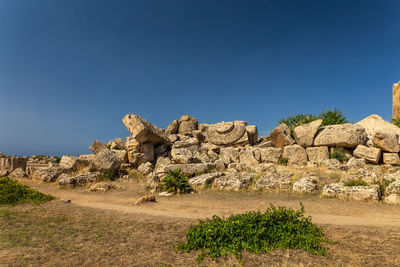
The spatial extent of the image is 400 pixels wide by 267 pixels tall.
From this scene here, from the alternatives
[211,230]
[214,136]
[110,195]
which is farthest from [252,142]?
[211,230]

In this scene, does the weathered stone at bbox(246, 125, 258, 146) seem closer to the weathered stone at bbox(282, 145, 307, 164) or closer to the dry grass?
the weathered stone at bbox(282, 145, 307, 164)

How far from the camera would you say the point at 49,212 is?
739 cm

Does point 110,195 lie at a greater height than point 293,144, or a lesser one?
lesser

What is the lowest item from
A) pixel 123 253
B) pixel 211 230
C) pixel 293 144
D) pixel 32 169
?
pixel 123 253

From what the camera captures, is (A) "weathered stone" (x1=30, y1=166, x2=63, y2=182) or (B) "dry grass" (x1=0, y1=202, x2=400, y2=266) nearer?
(B) "dry grass" (x1=0, y1=202, x2=400, y2=266)

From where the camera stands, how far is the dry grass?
13.1 ft

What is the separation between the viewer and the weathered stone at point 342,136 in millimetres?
17000

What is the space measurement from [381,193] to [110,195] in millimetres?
11285

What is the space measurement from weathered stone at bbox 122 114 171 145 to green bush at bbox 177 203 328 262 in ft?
40.4

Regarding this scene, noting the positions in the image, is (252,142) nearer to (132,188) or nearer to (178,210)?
(132,188)

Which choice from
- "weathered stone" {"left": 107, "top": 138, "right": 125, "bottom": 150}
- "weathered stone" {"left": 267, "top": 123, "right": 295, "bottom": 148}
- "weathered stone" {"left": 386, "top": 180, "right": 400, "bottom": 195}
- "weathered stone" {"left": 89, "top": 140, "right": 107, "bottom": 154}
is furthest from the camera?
"weathered stone" {"left": 107, "top": 138, "right": 125, "bottom": 150}

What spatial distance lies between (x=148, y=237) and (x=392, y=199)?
8.35 m

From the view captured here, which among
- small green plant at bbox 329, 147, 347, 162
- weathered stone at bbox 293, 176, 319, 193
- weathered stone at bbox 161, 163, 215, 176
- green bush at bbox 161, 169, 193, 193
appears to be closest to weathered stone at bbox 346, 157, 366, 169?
small green plant at bbox 329, 147, 347, 162

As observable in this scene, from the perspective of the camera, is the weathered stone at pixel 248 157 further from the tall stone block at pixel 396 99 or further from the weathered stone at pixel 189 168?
the tall stone block at pixel 396 99
